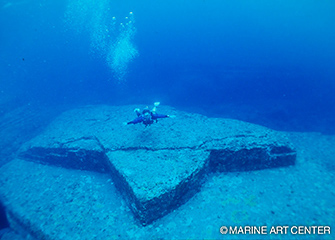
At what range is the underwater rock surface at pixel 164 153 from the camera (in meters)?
2.96

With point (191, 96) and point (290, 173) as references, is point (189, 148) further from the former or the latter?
point (191, 96)

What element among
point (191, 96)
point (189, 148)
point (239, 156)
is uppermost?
point (189, 148)

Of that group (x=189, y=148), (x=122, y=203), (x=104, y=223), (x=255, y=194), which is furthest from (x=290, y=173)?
(x=104, y=223)

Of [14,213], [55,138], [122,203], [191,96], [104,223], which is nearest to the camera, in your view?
[104,223]

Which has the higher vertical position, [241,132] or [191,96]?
[241,132]

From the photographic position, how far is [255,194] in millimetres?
3240

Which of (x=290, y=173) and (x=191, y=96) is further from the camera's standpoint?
(x=191, y=96)

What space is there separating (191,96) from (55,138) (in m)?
10.2

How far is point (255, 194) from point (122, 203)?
6.97ft

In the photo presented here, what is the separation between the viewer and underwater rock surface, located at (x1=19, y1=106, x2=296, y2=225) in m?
2.96

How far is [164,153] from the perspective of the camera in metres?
3.58

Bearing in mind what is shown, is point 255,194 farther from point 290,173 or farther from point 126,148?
point 126,148

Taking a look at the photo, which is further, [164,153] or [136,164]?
[164,153]

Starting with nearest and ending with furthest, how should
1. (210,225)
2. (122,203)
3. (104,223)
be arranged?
(210,225), (104,223), (122,203)
